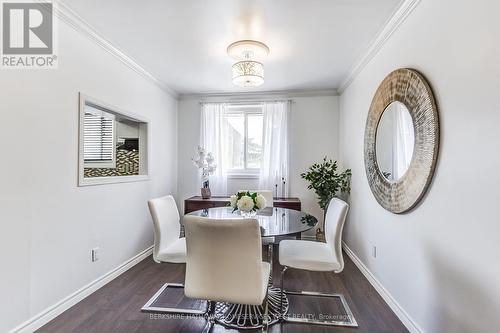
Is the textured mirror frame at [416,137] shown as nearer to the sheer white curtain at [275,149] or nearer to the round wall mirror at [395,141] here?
the round wall mirror at [395,141]

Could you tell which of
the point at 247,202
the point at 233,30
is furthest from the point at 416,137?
the point at 233,30

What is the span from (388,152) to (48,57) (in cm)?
293

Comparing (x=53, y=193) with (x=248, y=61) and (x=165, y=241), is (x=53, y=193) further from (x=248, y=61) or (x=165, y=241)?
(x=248, y=61)

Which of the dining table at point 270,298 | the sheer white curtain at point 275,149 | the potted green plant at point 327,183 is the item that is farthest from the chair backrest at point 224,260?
the sheer white curtain at point 275,149

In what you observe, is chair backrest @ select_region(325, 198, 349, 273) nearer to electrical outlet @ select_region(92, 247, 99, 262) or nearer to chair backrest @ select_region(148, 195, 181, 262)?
chair backrest @ select_region(148, 195, 181, 262)

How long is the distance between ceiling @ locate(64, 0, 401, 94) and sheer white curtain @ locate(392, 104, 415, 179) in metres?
0.86

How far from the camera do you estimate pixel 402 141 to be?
2.06 metres

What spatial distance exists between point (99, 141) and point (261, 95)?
99.4 inches

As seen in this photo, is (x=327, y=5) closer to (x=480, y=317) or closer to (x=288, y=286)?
(x=480, y=317)

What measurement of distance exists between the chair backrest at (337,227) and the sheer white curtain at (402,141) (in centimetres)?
51

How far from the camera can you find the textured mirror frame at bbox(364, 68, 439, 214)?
1673 millimetres

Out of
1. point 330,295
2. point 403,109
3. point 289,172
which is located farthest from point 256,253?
point 289,172

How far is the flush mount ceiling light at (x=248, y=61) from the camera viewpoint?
2.53 metres

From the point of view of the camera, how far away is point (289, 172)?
4.30m
